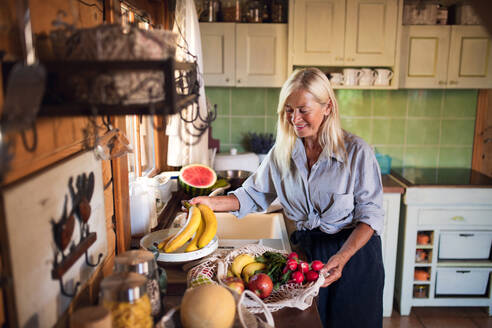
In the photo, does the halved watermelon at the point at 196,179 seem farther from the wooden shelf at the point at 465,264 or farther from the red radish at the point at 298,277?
the wooden shelf at the point at 465,264

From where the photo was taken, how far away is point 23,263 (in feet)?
2.51

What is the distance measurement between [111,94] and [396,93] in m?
3.14

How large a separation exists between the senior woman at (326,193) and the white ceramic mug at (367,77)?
1406 mm

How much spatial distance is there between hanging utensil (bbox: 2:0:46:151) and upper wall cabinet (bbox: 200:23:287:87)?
2455mm

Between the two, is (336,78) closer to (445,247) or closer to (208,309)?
(445,247)

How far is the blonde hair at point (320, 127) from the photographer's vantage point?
1.67m

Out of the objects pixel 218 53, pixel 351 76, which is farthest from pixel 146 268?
pixel 351 76

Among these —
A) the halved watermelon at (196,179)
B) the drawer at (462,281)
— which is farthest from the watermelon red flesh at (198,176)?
the drawer at (462,281)

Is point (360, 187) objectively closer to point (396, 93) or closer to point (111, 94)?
point (111, 94)

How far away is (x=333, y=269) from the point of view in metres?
1.47

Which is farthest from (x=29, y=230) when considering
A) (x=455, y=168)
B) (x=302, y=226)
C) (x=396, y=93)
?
(x=455, y=168)

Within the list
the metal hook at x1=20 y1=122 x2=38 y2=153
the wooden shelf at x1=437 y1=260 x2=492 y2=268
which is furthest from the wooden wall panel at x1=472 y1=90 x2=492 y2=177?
the metal hook at x1=20 y1=122 x2=38 y2=153

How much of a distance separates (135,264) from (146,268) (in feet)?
0.10

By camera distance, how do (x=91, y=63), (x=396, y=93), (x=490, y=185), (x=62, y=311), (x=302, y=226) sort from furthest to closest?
(x=396, y=93) < (x=490, y=185) < (x=302, y=226) < (x=62, y=311) < (x=91, y=63)
